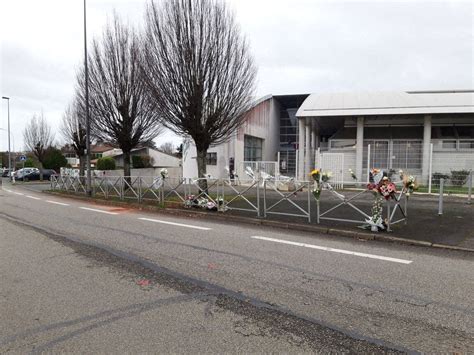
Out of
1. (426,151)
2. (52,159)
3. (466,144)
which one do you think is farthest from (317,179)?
(52,159)

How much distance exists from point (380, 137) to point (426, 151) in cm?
444

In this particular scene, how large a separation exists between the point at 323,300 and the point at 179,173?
30620 millimetres

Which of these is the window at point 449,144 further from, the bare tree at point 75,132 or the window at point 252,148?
the bare tree at point 75,132

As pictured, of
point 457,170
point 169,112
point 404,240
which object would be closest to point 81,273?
point 404,240

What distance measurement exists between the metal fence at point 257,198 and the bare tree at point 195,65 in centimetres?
83

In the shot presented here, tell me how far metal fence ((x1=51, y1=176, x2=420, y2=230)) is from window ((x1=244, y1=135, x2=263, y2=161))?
1376 centimetres

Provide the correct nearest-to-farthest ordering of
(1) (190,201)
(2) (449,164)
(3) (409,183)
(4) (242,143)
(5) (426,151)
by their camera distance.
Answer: (3) (409,183), (1) (190,201), (2) (449,164), (5) (426,151), (4) (242,143)

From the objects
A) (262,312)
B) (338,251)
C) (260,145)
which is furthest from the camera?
(260,145)

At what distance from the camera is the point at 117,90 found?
1938 cm

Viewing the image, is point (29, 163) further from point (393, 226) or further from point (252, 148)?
point (393, 226)

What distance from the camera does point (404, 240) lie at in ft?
25.2

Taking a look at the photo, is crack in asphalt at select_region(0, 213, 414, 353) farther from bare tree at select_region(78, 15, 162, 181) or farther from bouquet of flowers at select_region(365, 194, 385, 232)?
bare tree at select_region(78, 15, 162, 181)

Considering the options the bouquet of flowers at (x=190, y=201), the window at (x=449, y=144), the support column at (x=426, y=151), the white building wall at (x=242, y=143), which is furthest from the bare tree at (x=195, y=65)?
the window at (x=449, y=144)

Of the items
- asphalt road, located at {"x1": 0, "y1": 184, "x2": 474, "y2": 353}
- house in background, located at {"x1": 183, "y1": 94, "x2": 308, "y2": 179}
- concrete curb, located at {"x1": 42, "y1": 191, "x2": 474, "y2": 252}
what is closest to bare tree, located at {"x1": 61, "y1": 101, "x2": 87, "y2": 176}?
house in background, located at {"x1": 183, "y1": 94, "x2": 308, "y2": 179}
